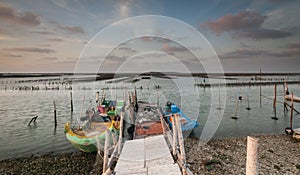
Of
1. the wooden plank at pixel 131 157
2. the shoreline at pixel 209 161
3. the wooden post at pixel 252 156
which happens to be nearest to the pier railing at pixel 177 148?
the wooden plank at pixel 131 157

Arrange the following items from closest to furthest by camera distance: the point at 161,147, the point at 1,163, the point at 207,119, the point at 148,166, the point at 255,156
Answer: the point at 255,156
the point at 148,166
the point at 161,147
the point at 1,163
the point at 207,119

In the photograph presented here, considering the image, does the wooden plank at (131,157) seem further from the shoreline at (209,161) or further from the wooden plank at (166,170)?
the shoreline at (209,161)

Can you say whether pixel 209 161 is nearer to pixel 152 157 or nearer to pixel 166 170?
pixel 152 157

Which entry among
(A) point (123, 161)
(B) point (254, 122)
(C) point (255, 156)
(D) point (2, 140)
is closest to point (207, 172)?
(A) point (123, 161)

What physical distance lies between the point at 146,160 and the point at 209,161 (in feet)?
13.3

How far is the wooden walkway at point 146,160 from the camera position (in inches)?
211

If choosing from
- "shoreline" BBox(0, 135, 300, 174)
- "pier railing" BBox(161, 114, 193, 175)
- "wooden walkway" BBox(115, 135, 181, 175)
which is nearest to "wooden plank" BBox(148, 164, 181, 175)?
"wooden walkway" BBox(115, 135, 181, 175)

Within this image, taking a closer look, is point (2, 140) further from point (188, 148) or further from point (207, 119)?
point (207, 119)

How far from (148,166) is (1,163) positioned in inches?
362

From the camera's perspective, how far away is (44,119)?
18219mm

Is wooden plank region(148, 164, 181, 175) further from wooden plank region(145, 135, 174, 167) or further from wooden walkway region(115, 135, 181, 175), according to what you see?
wooden plank region(145, 135, 174, 167)

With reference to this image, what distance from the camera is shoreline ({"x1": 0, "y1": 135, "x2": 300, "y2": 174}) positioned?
802 centimetres

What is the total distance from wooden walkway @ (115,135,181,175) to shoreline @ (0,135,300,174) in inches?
94.2

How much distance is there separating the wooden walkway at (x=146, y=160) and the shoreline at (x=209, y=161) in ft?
7.85
